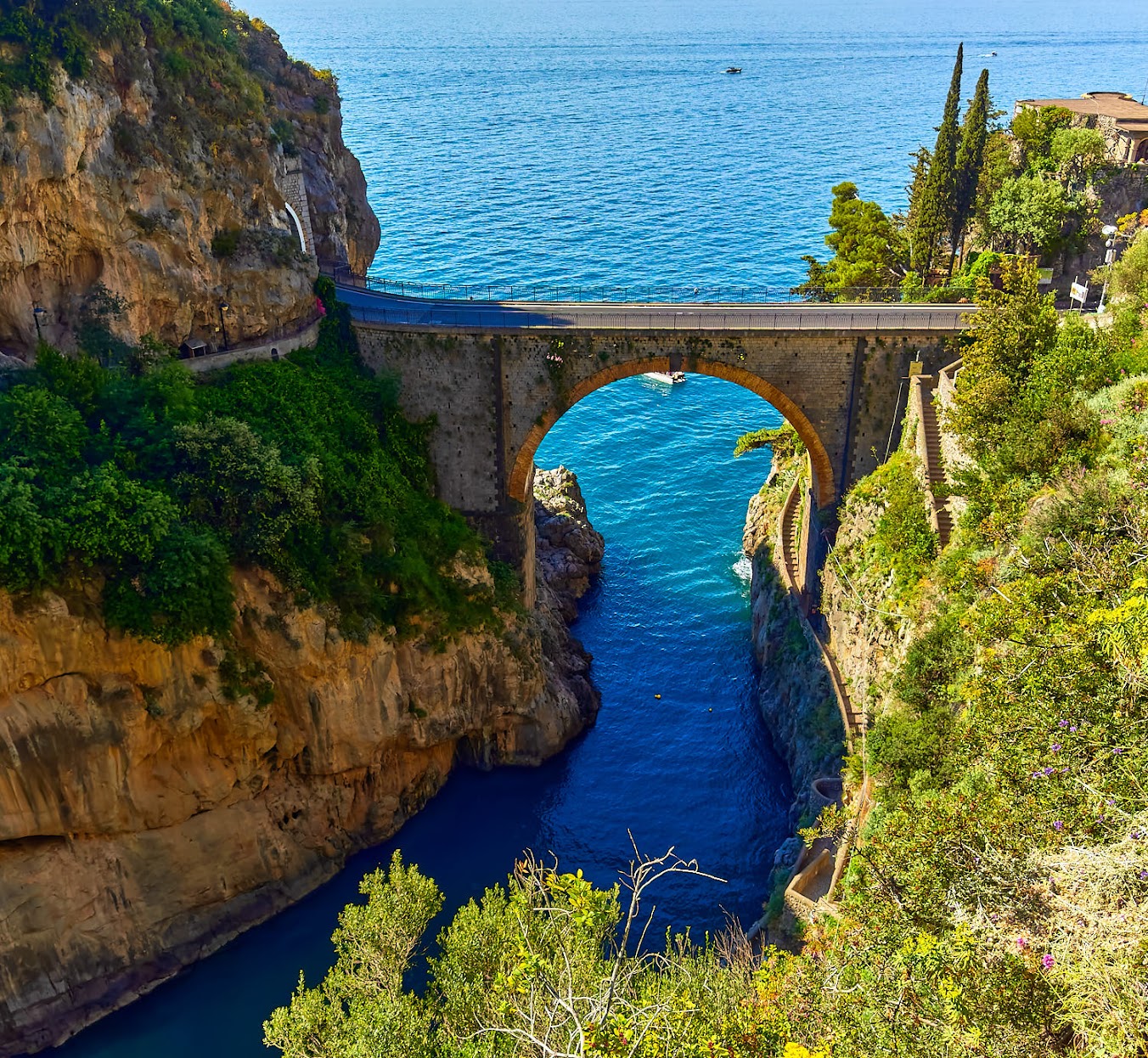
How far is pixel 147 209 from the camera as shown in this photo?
3697 centimetres

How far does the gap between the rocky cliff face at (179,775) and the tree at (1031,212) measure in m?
34.8

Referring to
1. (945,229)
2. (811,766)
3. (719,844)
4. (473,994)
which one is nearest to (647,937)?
(719,844)

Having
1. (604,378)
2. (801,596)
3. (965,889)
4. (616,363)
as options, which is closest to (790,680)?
(801,596)

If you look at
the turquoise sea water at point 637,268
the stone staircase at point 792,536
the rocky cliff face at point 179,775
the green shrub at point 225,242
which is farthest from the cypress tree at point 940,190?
the green shrub at point 225,242

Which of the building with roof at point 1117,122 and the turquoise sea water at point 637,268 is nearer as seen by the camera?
the turquoise sea water at point 637,268

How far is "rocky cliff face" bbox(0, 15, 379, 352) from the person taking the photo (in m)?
33.4

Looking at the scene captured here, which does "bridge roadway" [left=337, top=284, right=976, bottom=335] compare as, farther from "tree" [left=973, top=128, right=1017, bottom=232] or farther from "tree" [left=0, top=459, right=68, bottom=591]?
"tree" [left=0, top=459, right=68, bottom=591]

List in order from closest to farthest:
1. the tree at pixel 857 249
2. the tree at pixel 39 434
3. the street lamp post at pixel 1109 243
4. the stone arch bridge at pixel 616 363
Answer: the tree at pixel 39 434 < the stone arch bridge at pixel 616 363 < the street lamp post at pixel 1109 243 < the tree at pixel 857 249

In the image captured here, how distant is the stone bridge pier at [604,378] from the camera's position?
42750 millimetres

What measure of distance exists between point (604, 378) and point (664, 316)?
4.24 meters

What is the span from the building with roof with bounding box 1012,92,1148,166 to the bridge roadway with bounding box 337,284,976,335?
17.0 m

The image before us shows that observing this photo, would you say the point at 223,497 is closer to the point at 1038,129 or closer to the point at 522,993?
the point at 522,993

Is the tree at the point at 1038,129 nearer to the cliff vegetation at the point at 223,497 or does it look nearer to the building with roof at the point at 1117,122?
the building with roof at the point at 1117,122

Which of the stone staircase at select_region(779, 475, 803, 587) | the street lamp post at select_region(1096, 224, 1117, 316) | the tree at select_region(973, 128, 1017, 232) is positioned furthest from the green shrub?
the street lamp post at select_region(1096, 224, 1117, 316)
